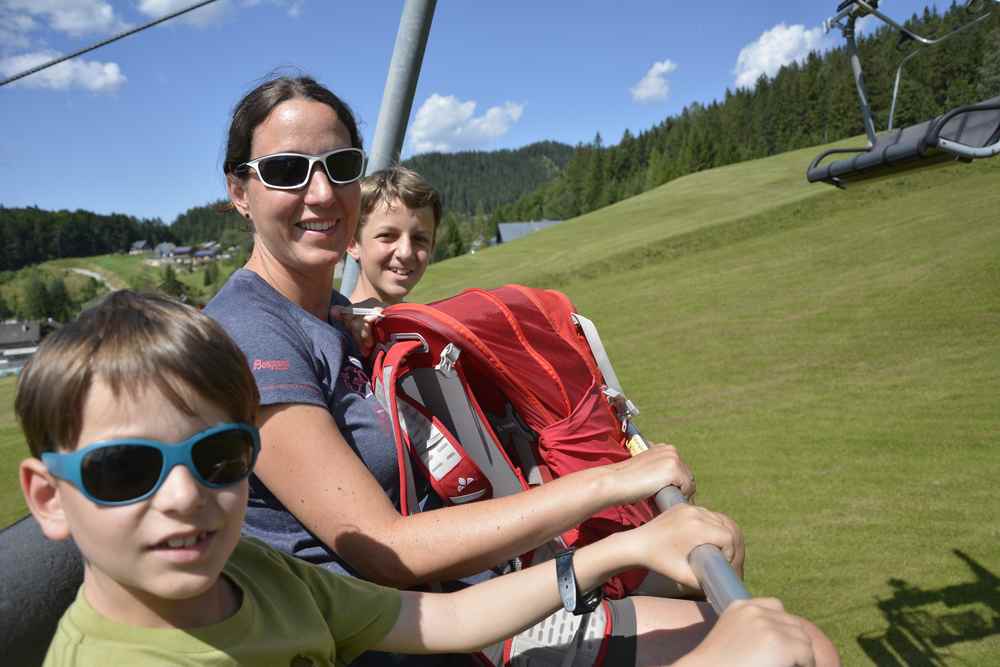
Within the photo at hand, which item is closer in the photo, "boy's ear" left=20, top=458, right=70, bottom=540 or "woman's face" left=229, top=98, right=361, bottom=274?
"boy's ear" left=20, top=458, right=70, bottom=540

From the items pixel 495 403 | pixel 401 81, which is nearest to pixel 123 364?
pixel 495 403

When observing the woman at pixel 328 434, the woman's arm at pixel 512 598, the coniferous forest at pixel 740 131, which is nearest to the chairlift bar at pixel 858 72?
the woman at pixel 328 434

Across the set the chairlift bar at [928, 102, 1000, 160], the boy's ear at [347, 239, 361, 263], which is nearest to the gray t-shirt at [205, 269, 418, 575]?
the boy's ear at [347, 239, 361, 263]

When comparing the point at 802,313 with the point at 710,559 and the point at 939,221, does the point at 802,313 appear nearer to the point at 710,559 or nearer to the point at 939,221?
the point at 939,221

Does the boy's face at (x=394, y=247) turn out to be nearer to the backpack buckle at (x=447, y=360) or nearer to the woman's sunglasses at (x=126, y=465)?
the backpack buckle at (x=447, y=360)

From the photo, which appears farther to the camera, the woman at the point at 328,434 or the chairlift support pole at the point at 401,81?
the chairlift support pole at the point at 401,81

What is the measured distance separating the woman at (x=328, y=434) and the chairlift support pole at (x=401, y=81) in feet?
2.69

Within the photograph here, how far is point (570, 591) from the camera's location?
→ 1.74 meters

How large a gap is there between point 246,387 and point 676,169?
97.4 metres

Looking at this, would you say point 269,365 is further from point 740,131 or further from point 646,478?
point 740,131

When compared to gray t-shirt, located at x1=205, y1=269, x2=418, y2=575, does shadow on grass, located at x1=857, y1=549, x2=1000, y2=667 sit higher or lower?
lower

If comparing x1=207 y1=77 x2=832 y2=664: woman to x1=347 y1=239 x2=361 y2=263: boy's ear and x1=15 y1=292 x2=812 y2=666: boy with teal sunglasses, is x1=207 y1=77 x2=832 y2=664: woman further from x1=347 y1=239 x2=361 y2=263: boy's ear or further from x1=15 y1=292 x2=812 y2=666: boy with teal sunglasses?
x1=347 y1=239 x2=361 y2=263: boy's ear

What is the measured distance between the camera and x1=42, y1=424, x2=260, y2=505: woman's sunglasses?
1.20 meters

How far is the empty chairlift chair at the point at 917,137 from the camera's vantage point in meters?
2.64
